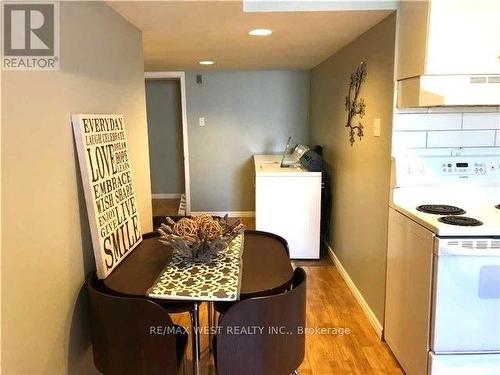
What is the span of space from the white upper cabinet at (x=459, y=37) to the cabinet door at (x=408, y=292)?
0.78 m

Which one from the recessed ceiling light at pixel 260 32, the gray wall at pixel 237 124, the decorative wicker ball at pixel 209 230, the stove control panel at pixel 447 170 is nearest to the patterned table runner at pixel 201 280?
the decorative wicker ball at pixel 209 230

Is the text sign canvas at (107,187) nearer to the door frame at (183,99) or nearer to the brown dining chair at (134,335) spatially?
the brown dining chair at (134,335)

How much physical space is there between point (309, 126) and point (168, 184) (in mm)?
2420

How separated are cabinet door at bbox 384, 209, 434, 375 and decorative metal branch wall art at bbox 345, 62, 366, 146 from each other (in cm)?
86

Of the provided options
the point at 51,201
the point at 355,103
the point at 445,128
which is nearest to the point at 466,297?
the point at 445,128

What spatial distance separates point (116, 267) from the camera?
1.82 meters

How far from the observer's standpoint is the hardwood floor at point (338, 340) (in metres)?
2.23

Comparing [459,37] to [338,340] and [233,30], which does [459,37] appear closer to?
[233,30]

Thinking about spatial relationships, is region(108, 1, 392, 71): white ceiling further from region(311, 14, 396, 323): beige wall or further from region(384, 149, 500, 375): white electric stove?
region(384, 149, 500, 375): white electric stove

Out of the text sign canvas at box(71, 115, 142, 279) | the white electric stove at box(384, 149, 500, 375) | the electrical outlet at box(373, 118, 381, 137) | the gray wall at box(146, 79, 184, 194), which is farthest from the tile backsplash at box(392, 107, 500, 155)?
the gray wall at box(146, 79, 184, 194)

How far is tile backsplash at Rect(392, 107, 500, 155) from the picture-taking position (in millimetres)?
2227

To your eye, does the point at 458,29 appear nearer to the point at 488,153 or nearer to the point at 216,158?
the point at 488,153

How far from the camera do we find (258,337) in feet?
4.90

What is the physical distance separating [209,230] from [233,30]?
56.6 inches
